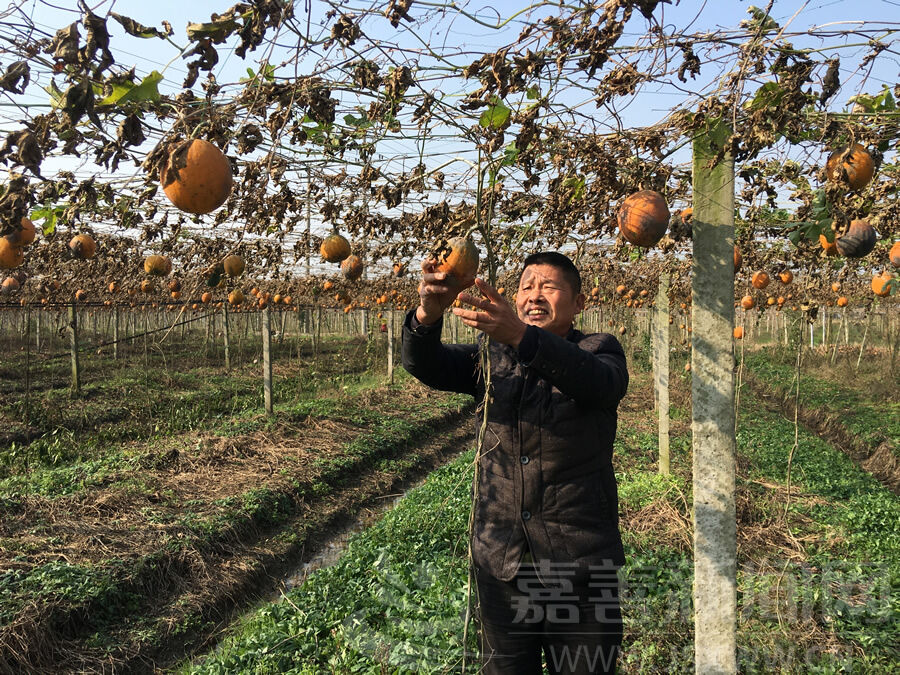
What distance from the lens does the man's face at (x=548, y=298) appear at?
2156 millimetres

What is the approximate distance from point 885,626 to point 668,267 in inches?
180

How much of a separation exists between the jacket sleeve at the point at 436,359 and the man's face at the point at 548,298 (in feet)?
1.18

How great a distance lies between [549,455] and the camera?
2.00 m

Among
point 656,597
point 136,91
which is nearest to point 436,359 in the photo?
point 136,91

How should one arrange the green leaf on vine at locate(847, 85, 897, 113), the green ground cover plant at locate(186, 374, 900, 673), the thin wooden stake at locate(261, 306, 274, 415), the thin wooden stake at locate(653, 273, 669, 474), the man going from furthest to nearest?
the thin wooden stake at locate(261, 306, 274, 415) < the thin wooden stake at locate(653, 273, 669, 474) < the green ground cover plant at locate(186, 374, 900, 673) < the green leaf on vine at locate(847, 85, 897, 113) < the man

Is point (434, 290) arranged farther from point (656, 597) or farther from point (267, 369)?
point (267, 369)

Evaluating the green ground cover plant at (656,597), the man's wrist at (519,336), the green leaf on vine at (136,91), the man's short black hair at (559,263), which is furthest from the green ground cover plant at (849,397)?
the green leaf on vine at (136,91)

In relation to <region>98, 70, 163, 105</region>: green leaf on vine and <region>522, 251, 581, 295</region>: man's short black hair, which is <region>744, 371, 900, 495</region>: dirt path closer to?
<region>522, 251, 581, 295</region>: man's short black hair

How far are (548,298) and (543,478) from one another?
0.73 meters

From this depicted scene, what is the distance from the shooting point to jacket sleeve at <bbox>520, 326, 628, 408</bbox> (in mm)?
1751

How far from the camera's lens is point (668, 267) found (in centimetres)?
714

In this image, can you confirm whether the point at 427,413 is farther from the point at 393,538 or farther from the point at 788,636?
the point at 788,636

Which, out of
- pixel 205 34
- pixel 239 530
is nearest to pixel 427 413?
pixel 239 530

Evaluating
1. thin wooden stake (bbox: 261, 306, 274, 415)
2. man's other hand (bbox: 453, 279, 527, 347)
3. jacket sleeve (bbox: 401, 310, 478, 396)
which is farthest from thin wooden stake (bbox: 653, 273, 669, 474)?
thin wooden stake (bbox: 261, 306, 274, 415)
